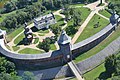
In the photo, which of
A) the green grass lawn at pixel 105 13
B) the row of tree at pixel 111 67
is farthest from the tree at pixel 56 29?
the row of tree at pixel 111 67

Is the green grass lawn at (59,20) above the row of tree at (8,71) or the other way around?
above

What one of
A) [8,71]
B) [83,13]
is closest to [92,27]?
[83,13]

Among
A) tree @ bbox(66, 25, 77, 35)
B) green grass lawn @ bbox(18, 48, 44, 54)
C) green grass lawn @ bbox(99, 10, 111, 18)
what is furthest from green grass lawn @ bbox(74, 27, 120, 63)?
green grass lawn @ bbox(18, 48, 44, 54)

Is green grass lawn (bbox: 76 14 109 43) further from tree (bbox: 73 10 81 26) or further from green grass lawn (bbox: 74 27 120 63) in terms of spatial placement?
green grass lawn (bbox: 74 27 120 63)

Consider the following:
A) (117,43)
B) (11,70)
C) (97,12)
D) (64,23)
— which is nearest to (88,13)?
(97,12)

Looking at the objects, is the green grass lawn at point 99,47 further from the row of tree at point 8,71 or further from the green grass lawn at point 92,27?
the row of tree at point 8,71

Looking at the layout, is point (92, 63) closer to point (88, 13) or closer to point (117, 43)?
point (117, 43)
